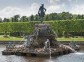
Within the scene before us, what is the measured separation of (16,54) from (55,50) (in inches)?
185

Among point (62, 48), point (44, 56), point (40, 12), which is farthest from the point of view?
point (40, 12)

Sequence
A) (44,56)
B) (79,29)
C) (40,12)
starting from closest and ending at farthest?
(44,56) < (40,12) < (79,29)

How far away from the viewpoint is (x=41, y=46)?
47.7 meters

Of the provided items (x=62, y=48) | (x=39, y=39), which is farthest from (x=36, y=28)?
(x=62, y=48)

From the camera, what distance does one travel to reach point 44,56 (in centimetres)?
4275

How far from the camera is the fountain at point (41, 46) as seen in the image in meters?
43.9

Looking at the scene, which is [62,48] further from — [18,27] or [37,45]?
[18,27]

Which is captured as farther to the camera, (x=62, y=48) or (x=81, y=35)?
(x=81, y=35)

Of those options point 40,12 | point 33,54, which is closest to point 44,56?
point 33,54

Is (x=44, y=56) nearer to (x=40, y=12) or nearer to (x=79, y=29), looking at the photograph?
(x=40, y=12)

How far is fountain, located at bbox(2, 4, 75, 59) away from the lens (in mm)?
43938

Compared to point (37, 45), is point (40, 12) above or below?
above

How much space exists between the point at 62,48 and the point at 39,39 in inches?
133

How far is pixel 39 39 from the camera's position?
4822cm
